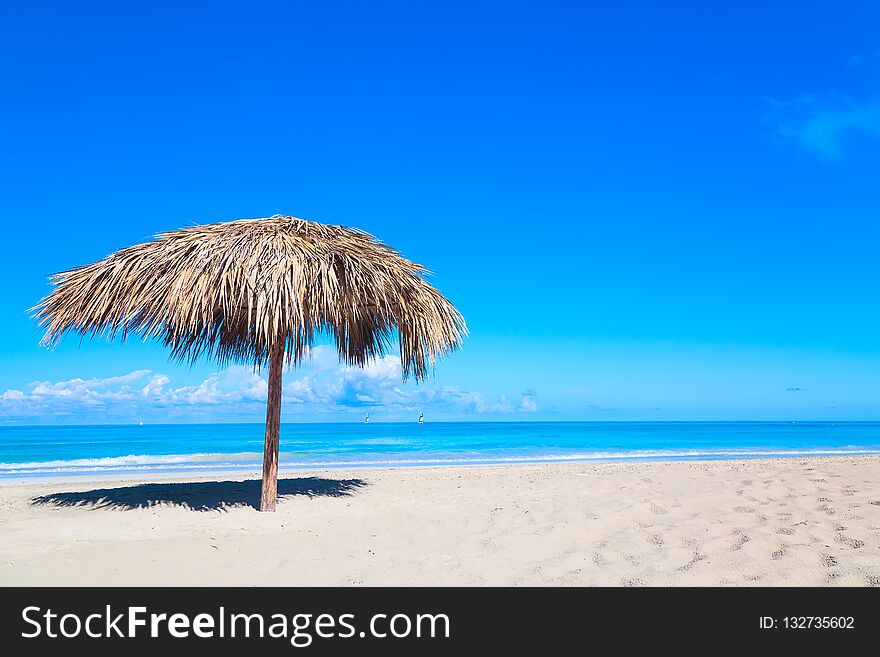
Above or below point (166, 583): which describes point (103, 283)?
above

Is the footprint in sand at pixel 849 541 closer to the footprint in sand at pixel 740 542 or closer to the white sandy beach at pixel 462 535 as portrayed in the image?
the white sandy beach at pixel 462 535

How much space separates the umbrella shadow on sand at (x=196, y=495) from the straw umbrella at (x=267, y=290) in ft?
3.55

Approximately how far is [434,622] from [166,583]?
2108 millimetres

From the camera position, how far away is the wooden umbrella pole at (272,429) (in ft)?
23.6

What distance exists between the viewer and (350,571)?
458cm

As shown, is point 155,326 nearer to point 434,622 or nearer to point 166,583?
point 166,583

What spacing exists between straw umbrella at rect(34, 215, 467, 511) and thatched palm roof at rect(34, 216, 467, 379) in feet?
0.04

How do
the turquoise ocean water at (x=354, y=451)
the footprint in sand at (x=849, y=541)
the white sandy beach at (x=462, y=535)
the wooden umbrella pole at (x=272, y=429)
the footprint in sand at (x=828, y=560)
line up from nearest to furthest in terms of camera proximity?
the footprint in sand at (x=828, y=560)
the white sandy beach at (x=462, y=535)
the footprint in sand at (x=849, y=541)
the wooden umbrella pole at (x=272, y=429)
the turquoise ocean water at (x=354, y=451)

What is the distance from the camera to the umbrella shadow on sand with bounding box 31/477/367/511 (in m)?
7.60

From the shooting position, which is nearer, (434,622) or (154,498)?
(434,622)

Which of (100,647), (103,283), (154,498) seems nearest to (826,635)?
(100,647)

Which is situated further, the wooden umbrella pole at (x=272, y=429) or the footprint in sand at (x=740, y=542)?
the wooden umbrella pole at (x=272, y=429)

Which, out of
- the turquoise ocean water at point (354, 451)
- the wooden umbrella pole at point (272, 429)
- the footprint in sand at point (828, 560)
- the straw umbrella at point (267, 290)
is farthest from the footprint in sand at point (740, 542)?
the turquoise ocean water at point (354, 451)

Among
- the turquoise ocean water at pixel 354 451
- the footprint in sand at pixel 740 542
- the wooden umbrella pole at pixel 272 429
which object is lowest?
the turquoise ocean water at pixel 354 451
